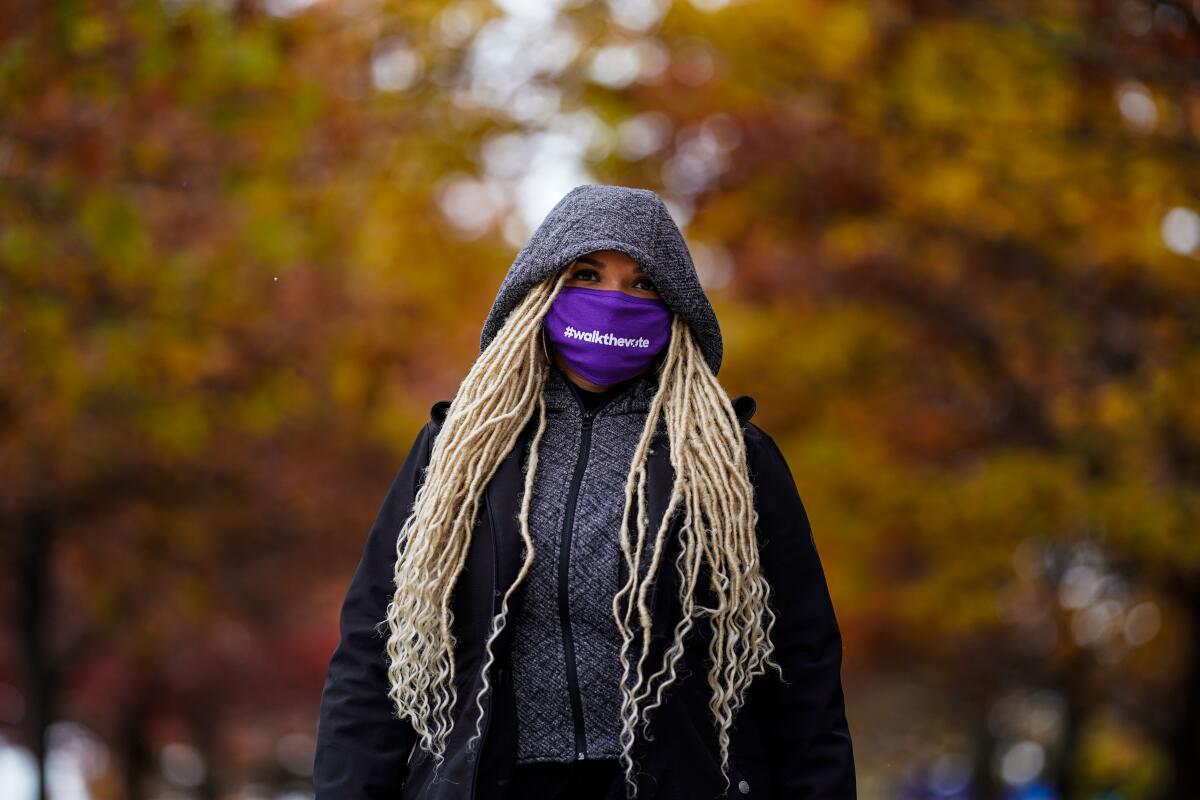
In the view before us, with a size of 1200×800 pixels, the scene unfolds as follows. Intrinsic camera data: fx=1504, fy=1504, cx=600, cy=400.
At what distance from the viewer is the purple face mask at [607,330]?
3.21 meters

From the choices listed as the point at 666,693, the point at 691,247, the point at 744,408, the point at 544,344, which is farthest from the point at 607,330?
the point at 691,247

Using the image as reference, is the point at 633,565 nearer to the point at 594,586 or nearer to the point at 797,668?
the point at 594,586

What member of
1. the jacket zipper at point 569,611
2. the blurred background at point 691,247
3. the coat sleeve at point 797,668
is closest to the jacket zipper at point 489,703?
the jacket zipper at point 569,611

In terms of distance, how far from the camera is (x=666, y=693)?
299 cm

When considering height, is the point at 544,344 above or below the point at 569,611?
above

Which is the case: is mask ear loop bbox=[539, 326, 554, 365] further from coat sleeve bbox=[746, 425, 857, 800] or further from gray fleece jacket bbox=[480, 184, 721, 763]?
coat sleeve bbox=[746, 425, 857, 800]

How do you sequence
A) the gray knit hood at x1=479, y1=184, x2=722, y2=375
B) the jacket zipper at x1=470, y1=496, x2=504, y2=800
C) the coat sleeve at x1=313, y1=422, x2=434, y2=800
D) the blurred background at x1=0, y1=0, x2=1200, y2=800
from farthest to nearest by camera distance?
the blurred background at x1=0, y1=0, x2=1200, y2=800, the gray knit hood at x1=479, y1=184, x2=722, y2=375, the coat sleeve at x1=313, y1=422, x2=434, y2=800, the jacket zipper at x1=470, y1=496, x2=504, y2=800

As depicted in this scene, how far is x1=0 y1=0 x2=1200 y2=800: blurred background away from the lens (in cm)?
800

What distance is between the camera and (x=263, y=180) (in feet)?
30.0

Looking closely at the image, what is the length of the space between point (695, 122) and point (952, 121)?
5.88ft

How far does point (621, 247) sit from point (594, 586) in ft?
2.33

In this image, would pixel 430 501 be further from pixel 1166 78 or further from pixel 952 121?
pixel 952 121

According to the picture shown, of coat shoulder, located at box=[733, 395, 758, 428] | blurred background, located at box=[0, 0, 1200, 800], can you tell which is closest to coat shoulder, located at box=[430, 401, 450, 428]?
coat shoulder, located at box=[733, 395, 758, 428]

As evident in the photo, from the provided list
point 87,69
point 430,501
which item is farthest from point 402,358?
point 430,501
